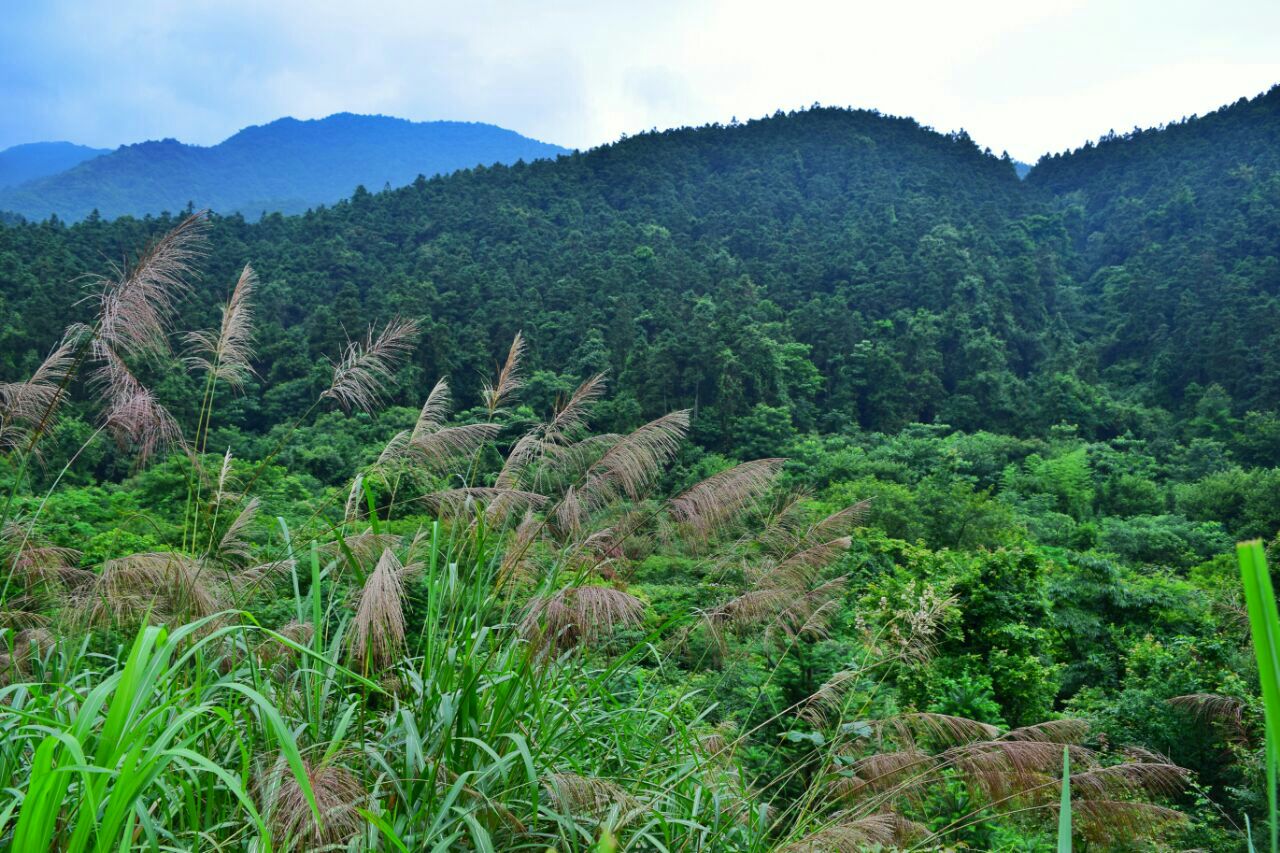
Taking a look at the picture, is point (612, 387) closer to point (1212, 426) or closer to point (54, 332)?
point (54, 332)

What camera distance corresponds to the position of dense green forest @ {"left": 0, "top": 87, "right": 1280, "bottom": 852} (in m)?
1.81

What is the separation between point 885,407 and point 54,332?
90.4ft

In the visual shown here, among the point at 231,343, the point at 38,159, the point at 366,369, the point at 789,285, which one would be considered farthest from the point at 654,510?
the point at 38,159

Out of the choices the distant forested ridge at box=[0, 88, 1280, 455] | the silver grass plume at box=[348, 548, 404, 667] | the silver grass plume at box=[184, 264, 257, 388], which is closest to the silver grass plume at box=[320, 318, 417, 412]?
the silver grass plume at box=[184, 264, 257, 388]

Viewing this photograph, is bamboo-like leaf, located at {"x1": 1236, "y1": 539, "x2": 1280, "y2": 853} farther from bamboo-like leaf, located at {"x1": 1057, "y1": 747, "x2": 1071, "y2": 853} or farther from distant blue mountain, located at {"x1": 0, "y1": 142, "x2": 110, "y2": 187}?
distant blue mountain, located at {"x1": 0, "y1": 142, "x2": 110, "y2": 187}

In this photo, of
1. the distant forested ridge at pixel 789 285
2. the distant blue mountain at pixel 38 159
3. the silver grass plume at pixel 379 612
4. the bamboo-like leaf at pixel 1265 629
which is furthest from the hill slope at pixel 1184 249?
the distant blue mountain at pixel 38 159

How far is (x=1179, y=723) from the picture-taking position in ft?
22.8

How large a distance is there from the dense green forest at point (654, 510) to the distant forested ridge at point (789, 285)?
0.27 metres

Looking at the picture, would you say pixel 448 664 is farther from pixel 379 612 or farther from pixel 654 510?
pixel 654 510

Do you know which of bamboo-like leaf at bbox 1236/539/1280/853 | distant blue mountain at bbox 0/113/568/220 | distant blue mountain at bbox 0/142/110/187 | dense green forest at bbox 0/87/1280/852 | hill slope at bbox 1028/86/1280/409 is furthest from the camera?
distant blue mountain at bbox 0/142/110/187

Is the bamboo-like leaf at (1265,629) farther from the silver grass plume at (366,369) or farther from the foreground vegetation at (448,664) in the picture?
the silver grass plume at (366,369)

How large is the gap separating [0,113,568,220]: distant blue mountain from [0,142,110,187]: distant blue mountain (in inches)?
817

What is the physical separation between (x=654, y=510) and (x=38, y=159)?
6313 inches

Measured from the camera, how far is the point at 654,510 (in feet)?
8.57
